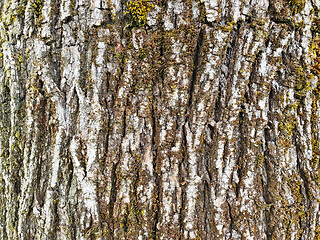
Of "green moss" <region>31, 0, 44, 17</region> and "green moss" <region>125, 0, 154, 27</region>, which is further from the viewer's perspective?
"green moss" <region>31, 0, 44, 17</region>

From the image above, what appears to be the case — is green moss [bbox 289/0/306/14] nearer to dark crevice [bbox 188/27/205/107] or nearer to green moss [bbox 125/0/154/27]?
dark crevice [bbox 188/27/205/107]

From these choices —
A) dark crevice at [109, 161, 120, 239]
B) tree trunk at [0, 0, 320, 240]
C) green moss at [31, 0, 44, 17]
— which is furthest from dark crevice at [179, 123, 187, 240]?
green moss at [31, 0, 44, 17]

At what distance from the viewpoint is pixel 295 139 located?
1.42 metres

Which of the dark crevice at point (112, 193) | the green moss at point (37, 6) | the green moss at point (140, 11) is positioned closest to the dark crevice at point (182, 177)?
the dark crevice at point (112, 193)

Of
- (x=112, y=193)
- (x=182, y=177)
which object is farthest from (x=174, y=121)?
(x=112, y=193)

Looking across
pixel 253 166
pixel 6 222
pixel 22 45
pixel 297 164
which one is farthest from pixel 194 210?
pixel 22 45

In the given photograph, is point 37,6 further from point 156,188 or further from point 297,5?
point 297,5

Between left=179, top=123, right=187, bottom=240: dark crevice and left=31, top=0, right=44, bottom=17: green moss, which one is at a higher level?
left=31, top=0, right=44, bottom=17: green moss

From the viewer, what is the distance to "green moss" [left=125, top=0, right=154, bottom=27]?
1.33 m

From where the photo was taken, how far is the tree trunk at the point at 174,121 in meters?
1.34

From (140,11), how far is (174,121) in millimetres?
618

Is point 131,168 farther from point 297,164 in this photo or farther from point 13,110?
point 297,164

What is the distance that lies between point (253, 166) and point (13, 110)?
1.45m

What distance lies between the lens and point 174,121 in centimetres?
134
